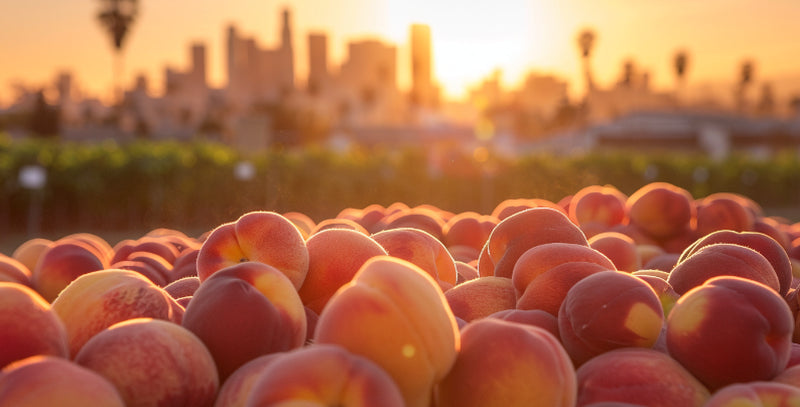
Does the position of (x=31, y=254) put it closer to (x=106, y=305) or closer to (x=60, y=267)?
(x=60, y=267)

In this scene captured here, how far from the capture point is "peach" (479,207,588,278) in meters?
1.96

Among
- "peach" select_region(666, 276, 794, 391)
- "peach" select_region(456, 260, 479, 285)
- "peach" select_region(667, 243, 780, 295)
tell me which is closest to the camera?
"peach" select_region(666, 276, 794, 391)

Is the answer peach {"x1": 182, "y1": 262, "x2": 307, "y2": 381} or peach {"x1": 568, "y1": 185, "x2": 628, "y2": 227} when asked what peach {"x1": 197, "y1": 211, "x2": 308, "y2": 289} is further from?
peach {"x1": 568, "y1": 185, "x2": 628, "y2": 227}

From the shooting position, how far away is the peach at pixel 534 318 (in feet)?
5.03

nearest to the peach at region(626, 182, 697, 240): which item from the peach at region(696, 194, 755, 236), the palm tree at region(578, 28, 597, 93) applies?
the peach at region(696, 194, 755, 236)

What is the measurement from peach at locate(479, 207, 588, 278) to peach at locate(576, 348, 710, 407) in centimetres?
57

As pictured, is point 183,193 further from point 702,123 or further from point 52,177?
point 702,123

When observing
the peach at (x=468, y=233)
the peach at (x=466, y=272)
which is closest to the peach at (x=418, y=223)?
the peach at (x=468, y=233)

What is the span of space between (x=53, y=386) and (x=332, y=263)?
758mm

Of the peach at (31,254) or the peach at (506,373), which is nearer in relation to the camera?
the peach at (506,373)

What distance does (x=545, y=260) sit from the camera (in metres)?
1.74

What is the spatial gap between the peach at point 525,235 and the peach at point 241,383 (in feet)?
2.74

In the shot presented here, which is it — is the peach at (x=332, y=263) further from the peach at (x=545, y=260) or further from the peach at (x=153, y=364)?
the peach at (x=153, y=364)

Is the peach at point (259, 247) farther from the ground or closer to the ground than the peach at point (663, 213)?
farther from the ground
